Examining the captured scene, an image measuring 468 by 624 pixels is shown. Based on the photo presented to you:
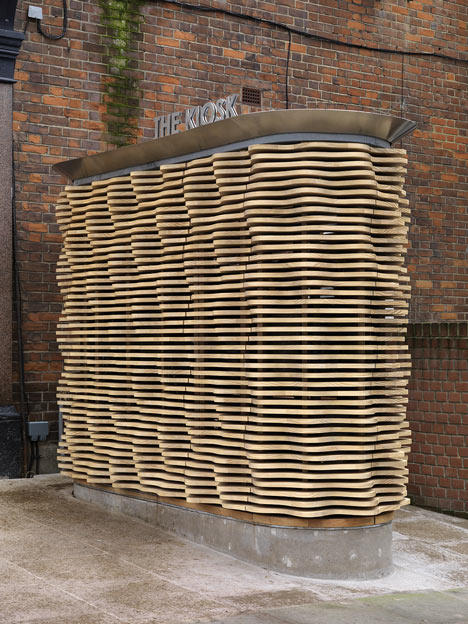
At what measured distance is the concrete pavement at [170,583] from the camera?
20.3ft

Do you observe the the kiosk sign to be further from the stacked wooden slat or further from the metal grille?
the metal grille

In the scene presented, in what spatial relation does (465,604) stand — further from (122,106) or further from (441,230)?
(441,230)

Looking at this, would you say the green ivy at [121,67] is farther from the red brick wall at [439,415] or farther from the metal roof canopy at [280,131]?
the red brick wall at [439,415]

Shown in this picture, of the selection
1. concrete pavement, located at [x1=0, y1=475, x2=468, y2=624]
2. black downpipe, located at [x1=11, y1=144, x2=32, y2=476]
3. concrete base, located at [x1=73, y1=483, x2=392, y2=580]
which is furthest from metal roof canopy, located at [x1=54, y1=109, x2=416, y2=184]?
concrete pavement, located at [x1=0, y1=475, x2=468, y2=624]

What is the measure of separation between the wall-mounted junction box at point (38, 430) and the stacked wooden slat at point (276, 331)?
8.10 ft

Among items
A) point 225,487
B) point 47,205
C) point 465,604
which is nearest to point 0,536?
point 225,487

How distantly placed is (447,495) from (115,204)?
4640 mm

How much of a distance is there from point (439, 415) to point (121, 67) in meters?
5.76

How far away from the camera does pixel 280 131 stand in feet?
24.2

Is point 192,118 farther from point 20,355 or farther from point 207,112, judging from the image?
point 20,355

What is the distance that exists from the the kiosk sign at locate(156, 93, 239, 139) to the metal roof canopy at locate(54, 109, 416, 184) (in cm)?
32

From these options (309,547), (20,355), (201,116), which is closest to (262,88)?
(201,116)

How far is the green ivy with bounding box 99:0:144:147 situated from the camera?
11.7 m

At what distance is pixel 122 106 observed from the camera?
11.9 metres
